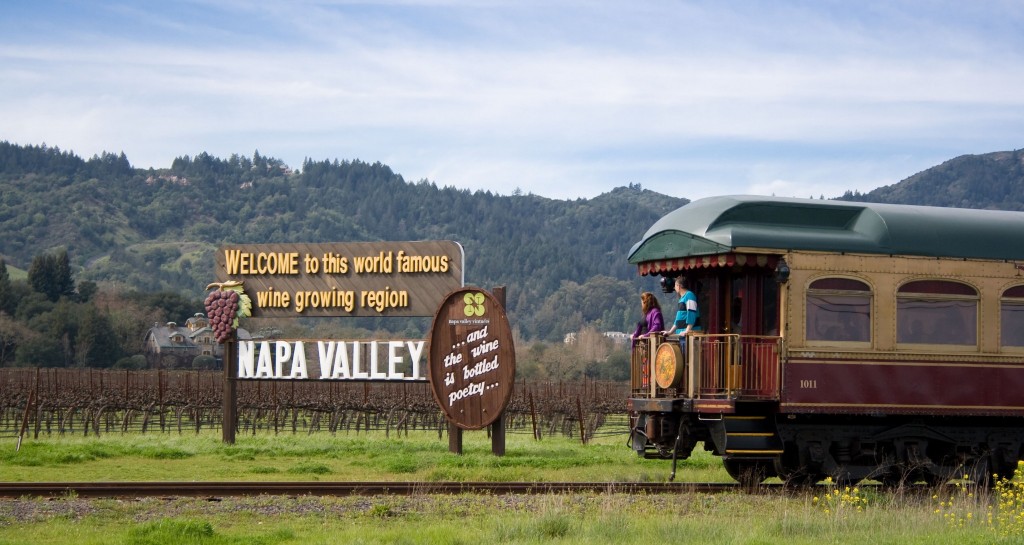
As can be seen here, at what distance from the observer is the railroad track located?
15.2 metres

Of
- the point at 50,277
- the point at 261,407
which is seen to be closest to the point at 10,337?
the point at 50,277

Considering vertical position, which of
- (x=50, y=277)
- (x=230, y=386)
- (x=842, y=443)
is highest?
(x=50, y=277)

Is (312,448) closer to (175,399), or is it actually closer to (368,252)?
(368,252)

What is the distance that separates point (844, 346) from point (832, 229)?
1.66 meters

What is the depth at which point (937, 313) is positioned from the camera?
1672cm

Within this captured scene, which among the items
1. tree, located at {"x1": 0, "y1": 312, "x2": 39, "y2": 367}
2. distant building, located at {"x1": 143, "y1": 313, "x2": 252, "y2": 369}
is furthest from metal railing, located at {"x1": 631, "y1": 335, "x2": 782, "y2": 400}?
distant building, located at {"x1": 143, "y1": 313, "x2": 252, "y2": 369}

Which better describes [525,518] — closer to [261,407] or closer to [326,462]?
[326,462]

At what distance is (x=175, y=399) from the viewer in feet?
152

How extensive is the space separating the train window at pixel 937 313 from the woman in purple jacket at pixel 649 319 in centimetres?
325

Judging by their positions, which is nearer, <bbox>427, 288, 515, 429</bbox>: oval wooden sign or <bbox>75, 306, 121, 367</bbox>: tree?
<bbox>427, 288, 515, 429</bbox>: oval wooden sign

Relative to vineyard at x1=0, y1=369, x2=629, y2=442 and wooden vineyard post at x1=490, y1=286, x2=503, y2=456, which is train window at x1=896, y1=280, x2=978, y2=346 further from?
vineyard at x1=0, y1=369, x2=629, y2=442

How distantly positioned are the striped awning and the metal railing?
97cm

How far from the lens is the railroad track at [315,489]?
15.2m

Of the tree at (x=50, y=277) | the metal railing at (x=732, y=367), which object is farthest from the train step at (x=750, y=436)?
the tree at (x=50, y=277)
